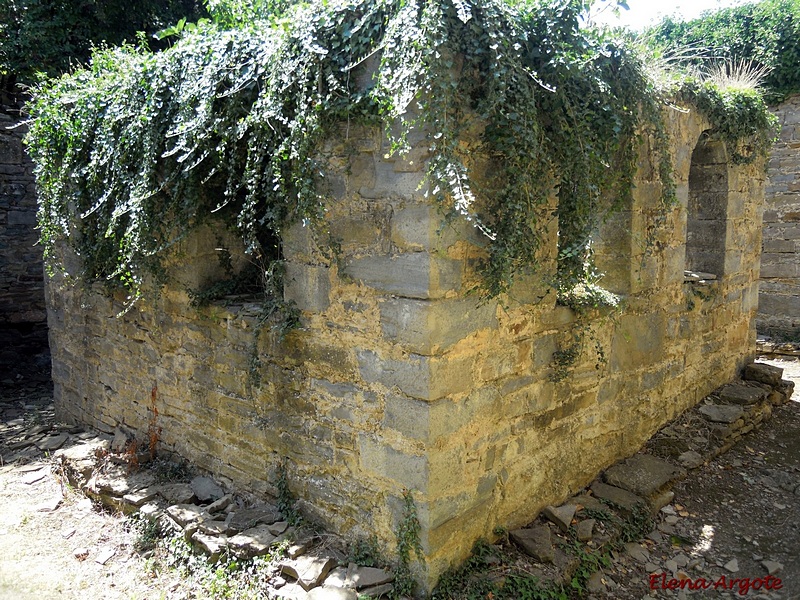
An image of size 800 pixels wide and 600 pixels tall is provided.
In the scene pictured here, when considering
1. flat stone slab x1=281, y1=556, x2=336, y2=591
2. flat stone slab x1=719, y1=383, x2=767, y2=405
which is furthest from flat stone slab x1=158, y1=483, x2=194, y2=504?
flat stone slab x1=719, y1=383, x2=767, y2=405

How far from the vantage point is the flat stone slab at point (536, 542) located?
3.72 m

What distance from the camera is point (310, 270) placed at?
12.5 ft

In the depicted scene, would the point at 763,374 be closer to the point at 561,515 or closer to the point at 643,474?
the point at 643,474

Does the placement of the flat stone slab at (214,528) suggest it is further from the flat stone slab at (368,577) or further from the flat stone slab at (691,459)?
the flat stone slab at (691,459)

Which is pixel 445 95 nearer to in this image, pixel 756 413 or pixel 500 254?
pixel 500 254

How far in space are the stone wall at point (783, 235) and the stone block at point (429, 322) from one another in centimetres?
770

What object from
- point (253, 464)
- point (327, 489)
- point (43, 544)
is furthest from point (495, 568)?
point (43, 544)

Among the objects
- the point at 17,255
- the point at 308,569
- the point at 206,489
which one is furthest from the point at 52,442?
the point at 17,255

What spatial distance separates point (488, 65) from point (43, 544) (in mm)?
4283

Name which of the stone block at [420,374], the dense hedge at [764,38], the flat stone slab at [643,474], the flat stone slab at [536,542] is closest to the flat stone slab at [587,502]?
the flat stone slab at [643,474]

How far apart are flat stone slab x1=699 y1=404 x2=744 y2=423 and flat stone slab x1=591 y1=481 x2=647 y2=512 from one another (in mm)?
1687

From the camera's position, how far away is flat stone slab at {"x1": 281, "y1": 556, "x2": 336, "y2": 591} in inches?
138

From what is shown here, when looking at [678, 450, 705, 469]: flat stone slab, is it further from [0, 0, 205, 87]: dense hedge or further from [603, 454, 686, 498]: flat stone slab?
[0, 0, 205, 87]: dense hedge

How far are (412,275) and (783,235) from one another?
8151mm
